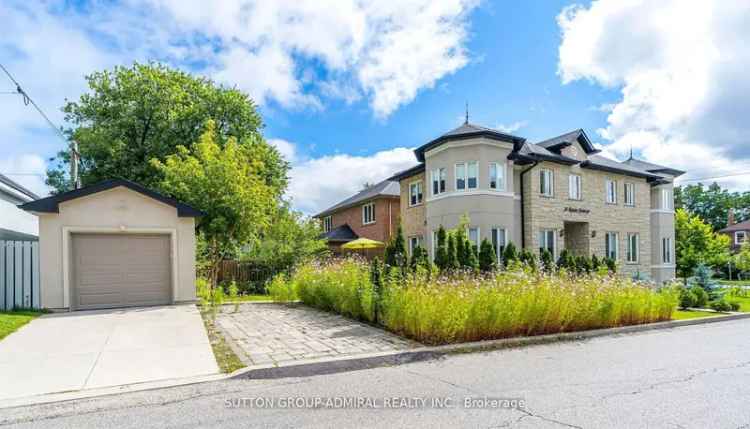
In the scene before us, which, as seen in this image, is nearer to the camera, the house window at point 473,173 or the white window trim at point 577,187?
the house window at point 473,173

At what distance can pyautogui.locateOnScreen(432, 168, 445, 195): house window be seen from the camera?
19.3 m

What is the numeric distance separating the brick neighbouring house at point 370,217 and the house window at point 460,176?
721 centimetres

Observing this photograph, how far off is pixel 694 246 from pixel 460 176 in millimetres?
27898

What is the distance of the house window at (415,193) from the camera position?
22484mm

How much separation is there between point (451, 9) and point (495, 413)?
33.9ft

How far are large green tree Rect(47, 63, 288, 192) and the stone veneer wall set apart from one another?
45.4 ft

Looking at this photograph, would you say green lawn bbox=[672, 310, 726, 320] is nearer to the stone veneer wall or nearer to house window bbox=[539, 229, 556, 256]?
the stone veneer wall

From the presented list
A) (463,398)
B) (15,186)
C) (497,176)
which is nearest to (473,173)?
(497,176)

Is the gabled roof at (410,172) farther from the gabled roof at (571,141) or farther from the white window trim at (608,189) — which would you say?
the white window trim at (608,189)

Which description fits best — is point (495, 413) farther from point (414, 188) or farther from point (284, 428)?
point (414, 188)

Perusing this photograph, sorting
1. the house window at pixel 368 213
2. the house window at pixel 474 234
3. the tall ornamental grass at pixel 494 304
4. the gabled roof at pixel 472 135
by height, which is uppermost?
the gabled roof at pixel 472 135

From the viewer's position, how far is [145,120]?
79.6 ft

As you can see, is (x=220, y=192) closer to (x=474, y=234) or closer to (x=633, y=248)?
(x=474, y=234)

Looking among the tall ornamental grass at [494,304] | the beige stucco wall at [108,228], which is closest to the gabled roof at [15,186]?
the beige stucco wall at [108,228]
